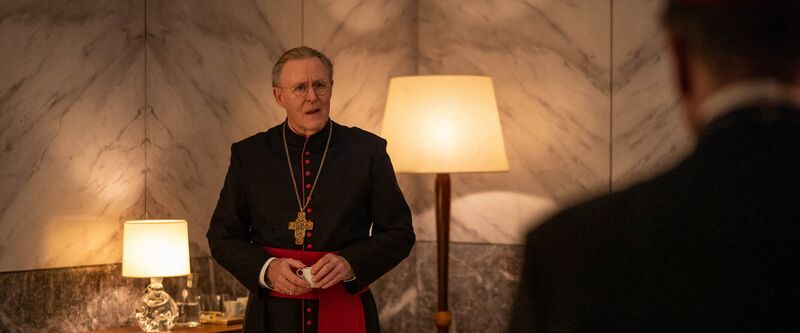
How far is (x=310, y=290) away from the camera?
6.55 feet

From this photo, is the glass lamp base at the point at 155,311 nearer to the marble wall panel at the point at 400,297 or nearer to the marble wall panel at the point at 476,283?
the marble wall panel at the point at 400,297

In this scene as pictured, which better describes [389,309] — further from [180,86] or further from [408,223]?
[408,223]

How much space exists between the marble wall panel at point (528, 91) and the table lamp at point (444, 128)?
62 cm

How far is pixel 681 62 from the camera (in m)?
0.44

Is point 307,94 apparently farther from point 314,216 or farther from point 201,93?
point 201,93

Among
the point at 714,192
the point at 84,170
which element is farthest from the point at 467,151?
the point at 714,192

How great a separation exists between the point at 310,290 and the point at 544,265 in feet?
5.15

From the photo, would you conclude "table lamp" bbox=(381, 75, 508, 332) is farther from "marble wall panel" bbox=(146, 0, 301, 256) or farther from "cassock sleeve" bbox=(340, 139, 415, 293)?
"cassock sleeve" bbox=(340, 139, 415, 293)

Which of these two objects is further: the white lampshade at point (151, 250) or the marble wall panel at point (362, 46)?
the marble wall panel at point (362, 46)

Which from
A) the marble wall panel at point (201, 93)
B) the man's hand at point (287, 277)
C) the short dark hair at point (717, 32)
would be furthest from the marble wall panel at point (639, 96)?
the short dark hair at point (717, 32)

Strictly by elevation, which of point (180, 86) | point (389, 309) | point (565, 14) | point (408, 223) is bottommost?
point (389, 309)

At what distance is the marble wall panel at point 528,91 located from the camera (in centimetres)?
425

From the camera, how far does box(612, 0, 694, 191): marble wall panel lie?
13.0ft

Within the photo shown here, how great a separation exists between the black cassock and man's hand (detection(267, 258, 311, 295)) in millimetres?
54
